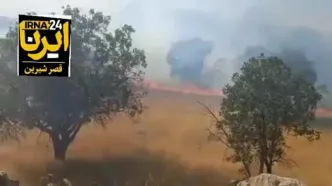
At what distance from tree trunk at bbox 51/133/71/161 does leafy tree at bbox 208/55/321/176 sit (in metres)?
0.59

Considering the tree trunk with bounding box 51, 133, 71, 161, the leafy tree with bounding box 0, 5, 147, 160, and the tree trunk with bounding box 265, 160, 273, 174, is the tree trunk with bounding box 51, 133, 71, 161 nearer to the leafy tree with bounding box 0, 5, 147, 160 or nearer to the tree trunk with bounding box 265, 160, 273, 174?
the leafy tree with bounding box 0, 5, 147, 160

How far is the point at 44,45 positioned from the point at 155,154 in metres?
0.60

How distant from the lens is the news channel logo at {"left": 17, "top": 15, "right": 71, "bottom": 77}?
7.21ft

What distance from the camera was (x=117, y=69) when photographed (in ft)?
7.47

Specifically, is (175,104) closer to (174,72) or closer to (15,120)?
(174,72)

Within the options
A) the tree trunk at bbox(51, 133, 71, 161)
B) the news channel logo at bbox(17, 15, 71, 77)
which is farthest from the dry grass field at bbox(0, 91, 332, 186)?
the news channel logo at bbox(17, 15, 71, 77)

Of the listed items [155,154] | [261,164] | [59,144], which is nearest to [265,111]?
[261,164]

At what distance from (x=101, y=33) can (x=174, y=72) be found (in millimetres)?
325

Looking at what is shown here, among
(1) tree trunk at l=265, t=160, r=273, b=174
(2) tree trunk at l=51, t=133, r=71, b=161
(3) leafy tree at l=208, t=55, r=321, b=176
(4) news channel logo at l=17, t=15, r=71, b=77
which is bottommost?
(1) tree trunk at l=265, t=160, r=273, b=174

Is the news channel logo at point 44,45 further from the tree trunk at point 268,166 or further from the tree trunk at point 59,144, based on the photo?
the tree trunk at point 268,166

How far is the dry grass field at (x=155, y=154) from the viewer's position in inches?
88.1

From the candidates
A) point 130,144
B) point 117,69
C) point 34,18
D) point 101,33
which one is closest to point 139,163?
point 130,144

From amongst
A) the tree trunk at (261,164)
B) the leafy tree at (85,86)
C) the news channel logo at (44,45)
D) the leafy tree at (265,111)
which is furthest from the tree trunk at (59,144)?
the tree trunk at (261,164)

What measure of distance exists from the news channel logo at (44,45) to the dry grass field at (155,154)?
25 centimetres
